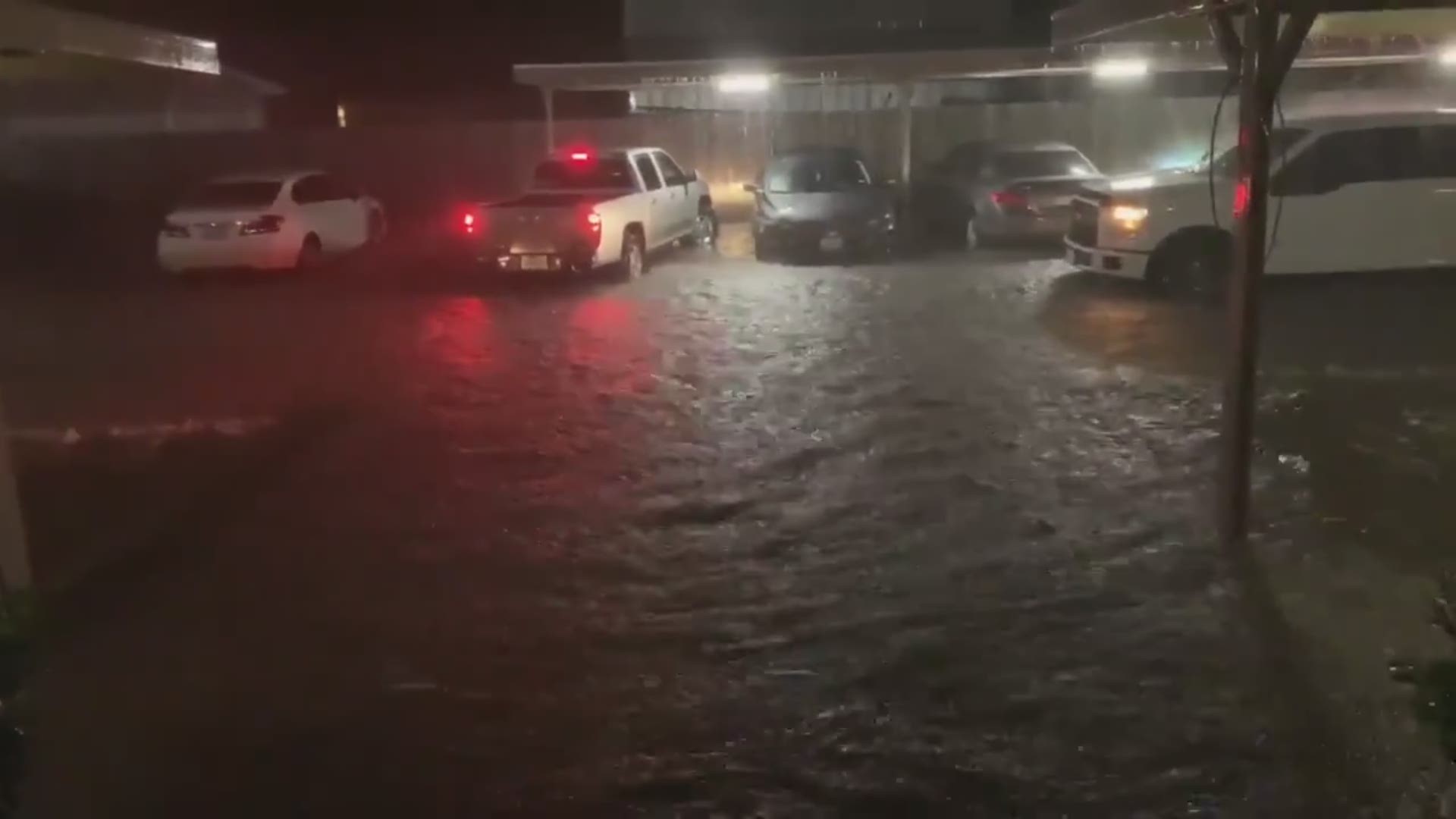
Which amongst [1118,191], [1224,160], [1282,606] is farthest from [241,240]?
[1282,606]

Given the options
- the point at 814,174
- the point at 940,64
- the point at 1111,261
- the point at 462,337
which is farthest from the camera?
the point at 940,64

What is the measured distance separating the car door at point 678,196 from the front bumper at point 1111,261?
A: 6.37 m

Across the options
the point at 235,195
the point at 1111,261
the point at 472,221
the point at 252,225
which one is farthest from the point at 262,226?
the point at 1111,261

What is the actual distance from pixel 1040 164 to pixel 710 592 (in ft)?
48.6

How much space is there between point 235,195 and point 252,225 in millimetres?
879

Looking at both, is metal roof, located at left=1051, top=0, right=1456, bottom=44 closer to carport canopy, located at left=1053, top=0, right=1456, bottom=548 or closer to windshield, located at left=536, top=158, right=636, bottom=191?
carport canopy, located at left=1053, top=0, right=1456, bottom=548

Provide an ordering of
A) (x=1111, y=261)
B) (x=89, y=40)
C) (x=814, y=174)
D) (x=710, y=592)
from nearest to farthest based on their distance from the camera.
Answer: (x=710, y=592)
(x=89, y=40)
(x=1111, y=261)
(x=814, y=174)

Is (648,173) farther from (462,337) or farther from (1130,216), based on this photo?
(1130,216)

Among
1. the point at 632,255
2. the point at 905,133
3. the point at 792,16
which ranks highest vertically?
the point at 792,16

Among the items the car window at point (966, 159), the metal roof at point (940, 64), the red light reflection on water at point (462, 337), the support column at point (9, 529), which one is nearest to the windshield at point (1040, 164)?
the car window at point (966, 159)

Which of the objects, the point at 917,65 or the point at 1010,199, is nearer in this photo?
the point at 1010,199

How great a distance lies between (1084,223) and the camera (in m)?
15.2

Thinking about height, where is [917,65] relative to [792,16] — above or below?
below

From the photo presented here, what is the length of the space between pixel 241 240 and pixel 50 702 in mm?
13067
